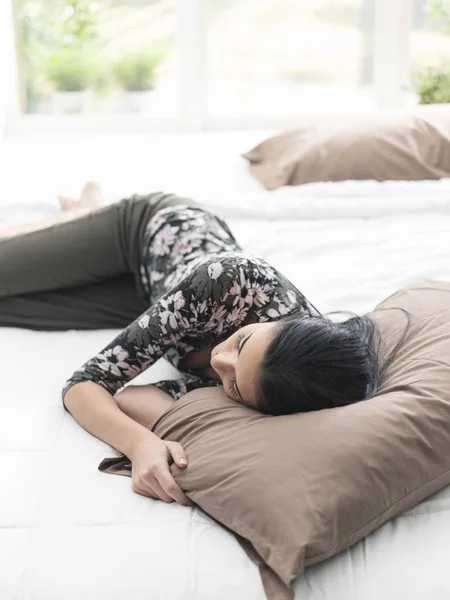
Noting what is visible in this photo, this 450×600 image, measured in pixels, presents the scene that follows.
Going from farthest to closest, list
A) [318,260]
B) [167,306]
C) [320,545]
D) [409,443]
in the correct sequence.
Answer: [318,260] → [167,306] → [409,443] → [320,545]

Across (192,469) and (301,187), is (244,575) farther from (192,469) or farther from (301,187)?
(301,187)

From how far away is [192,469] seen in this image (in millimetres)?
1348

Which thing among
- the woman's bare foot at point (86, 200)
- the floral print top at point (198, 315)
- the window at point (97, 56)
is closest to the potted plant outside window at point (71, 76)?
the window at point (97, 56)

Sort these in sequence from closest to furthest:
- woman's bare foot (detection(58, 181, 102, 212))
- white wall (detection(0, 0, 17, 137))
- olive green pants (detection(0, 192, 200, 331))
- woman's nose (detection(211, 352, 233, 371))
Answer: woman's nose (detection(211, 352, 233, 371)) → olive green pants (detection(0, 192, 200, 331)) → woman's bare foot (detection(58, 181, 102, 212)) → white wall (detection(0, 0, 17, 137))

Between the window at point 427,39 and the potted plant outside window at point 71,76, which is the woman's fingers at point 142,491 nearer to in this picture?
the potted plant outside window at point 71,76

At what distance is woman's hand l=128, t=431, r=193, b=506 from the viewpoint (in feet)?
4.42

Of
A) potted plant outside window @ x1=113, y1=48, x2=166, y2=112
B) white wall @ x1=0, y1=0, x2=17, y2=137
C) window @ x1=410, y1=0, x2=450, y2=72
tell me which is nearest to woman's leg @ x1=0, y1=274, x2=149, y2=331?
white wall @ x1=0, y1=0, x2=17, y2=137

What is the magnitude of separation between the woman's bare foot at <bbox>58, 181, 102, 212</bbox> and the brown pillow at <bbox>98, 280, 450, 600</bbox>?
1.04 m

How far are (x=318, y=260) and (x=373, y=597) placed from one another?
1127 mm

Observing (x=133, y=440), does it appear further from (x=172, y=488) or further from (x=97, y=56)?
(x=97, y=56)

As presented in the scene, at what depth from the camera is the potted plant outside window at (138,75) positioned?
11.4ft

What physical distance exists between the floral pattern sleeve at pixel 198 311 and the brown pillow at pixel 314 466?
0.55 ft

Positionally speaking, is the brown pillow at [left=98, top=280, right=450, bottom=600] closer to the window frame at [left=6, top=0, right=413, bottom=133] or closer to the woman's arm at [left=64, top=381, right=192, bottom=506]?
the woman's arm at [left=64, top=381, right=192, bottom=506]

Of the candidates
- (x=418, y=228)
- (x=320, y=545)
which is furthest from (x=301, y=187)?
(x=320, y=545)
